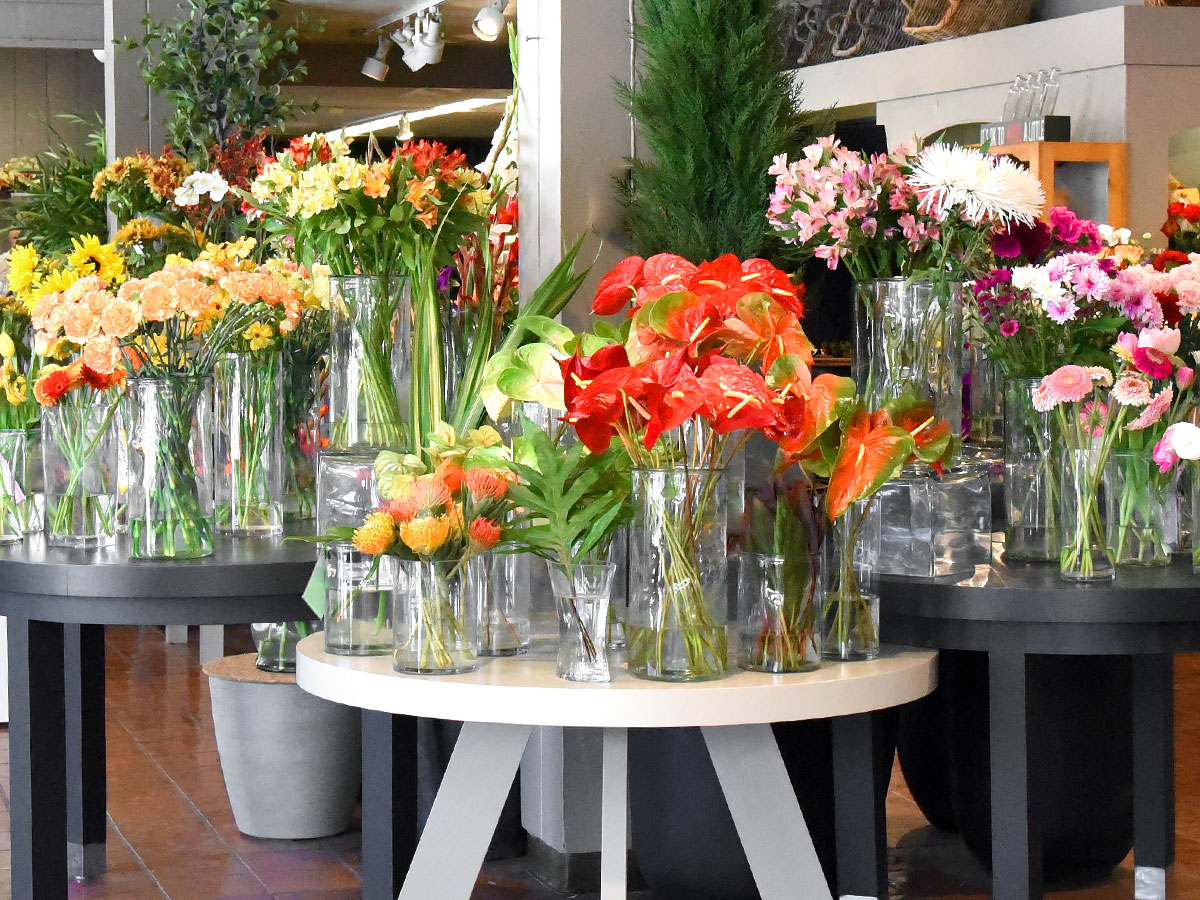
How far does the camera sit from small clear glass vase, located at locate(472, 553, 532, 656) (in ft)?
7.06

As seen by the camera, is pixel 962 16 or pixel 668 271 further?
pixel 962 16

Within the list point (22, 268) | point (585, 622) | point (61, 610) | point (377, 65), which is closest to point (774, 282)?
point (585, 622)

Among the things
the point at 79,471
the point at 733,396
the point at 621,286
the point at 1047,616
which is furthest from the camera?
the point at 79,471

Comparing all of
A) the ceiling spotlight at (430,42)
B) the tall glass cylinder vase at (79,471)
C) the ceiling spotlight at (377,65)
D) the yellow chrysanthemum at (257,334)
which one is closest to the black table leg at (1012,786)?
the yellow chrysanthemum at (257,334)

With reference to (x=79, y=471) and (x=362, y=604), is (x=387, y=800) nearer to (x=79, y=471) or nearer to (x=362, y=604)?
(x=362, y=604)

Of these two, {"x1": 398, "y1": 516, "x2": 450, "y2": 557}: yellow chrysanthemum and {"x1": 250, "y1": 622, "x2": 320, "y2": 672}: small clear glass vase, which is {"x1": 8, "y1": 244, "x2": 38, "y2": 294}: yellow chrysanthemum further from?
{"x1": 398, "y1": 516, "x2": 450, "y2": 557}: yellow chrysanthemum

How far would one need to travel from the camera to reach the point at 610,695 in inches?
77.4

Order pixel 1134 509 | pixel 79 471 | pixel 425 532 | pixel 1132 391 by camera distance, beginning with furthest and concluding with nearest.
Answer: pixel 79 471, pixel 1134 509, pixel 1132 391, pixel 425 532

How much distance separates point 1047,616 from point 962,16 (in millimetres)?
3944

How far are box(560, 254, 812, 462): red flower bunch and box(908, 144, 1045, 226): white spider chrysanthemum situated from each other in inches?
19.4

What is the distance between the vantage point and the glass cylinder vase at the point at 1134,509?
2.51 meters

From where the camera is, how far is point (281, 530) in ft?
9.62

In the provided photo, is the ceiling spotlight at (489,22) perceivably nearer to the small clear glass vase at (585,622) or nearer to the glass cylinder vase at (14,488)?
the glass cylinder vase at (14,488)

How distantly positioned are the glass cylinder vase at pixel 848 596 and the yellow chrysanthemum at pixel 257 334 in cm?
119
